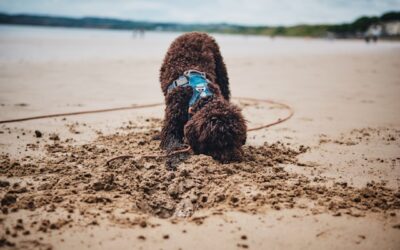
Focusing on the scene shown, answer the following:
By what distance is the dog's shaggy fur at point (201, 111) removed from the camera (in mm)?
3193

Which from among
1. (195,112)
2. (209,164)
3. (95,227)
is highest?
(195,112)

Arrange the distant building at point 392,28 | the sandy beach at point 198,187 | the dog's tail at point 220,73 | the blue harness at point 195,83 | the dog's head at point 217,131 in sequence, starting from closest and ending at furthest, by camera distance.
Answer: the sandy beach at point 198,187 < the dog's head at point 217,131 < the blue harness at point 195,83 < the dog's tail at point 220,73 < the distant building at point 392,28

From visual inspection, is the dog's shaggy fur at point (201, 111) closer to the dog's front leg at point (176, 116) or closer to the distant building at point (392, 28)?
the dog's front leg at point (176, 116)

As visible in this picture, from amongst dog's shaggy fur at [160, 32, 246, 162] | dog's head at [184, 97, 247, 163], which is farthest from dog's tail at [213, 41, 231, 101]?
dog's head at [184, 97, 247, 163]

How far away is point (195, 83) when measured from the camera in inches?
142

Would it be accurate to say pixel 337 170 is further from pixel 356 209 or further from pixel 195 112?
pixel 195 112

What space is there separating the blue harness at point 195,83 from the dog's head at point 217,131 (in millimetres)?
189

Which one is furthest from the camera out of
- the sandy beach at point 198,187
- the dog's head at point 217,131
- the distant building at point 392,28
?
the distant building at point 392,28

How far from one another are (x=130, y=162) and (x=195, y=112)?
0.83 m

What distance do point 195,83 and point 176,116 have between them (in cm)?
42

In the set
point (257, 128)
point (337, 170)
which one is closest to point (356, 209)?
point (337, 170)

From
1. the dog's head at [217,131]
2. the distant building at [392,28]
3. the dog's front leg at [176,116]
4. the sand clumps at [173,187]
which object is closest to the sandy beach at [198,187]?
the sand clumps at [173,187]

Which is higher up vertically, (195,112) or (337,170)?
(195,112)

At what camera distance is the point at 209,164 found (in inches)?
122
